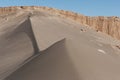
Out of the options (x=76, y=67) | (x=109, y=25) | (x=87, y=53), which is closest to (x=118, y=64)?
(x=87, y=53)

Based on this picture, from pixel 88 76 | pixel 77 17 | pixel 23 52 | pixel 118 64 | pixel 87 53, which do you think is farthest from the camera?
pixel 77 17

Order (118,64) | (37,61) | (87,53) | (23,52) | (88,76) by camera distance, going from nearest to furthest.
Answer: (88,76), (37,61), (87,53), (118,64), (23,52)

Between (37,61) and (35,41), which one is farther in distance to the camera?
(35,41)

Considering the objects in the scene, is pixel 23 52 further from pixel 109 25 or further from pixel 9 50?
pixel 109 25

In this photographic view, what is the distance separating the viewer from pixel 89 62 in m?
4.54

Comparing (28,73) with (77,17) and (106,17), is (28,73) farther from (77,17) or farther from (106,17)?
(106,17)

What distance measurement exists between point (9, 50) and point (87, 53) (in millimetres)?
2152

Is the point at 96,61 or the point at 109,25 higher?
the point at 96,61

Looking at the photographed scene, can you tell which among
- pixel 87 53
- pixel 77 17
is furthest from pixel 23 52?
pixel 77 17

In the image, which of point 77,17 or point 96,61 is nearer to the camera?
point 96,61

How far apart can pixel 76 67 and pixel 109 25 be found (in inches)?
906

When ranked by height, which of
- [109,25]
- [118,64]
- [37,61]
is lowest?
[109,25]

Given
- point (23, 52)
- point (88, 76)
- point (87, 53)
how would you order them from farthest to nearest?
1. point (23, 52)
2. point (87, 53)
3. point (88, 76)

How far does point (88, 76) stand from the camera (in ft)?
13.5
